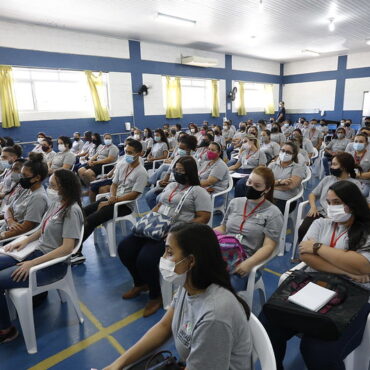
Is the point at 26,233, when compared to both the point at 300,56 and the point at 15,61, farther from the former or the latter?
the point at 300,56

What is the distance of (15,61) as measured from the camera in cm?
709

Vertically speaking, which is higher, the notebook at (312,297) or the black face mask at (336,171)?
the black face mask at (336,171)

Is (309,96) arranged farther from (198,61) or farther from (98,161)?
(98,161)

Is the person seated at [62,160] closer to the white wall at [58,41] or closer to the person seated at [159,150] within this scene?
the person seated at [159,150]

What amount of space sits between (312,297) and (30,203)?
2263 millimetres

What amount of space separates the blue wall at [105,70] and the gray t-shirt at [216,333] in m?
7.74

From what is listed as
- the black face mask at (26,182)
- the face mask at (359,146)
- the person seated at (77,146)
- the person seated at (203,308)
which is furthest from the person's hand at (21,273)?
the person seated at (77,146)

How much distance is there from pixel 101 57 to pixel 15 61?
2323 mm

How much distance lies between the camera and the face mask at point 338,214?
5.72 feet

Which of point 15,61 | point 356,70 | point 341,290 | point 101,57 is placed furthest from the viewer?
point 356,70

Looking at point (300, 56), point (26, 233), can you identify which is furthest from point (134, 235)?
point (300, 56)

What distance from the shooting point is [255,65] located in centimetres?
1350

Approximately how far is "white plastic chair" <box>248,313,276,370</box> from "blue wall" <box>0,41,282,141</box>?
25.8 ft

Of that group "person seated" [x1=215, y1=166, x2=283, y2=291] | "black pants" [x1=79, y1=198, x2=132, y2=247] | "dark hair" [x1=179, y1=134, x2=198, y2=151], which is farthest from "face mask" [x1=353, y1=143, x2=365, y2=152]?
"black pants" [x1=79, y1=198, x2=132, y2=247]
